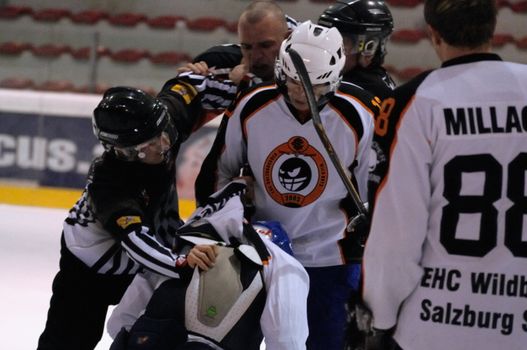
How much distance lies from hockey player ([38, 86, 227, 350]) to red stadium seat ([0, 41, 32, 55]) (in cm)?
496

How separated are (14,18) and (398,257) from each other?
24.3 ft

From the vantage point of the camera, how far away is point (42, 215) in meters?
6.20

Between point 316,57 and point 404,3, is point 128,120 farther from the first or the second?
point 404,3

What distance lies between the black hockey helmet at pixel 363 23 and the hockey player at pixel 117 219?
582 millimetres

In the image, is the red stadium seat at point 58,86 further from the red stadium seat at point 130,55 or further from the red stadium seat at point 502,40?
the red stadium seat at point 502,40

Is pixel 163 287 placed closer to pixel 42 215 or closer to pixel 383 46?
pixel 383 46

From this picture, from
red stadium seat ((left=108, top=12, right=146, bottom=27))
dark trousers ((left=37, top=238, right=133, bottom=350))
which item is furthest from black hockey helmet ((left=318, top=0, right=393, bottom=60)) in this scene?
red stadium seat ((left=108, top=12, right=146, bottom=27))

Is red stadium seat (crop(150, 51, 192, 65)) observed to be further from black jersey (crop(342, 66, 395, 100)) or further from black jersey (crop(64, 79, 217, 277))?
black jersey (crop(64, 79, 217, 277))

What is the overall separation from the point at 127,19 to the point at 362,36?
19.6 feet

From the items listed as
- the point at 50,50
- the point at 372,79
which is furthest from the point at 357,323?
the point at 50,50

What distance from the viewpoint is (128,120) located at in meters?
2.51

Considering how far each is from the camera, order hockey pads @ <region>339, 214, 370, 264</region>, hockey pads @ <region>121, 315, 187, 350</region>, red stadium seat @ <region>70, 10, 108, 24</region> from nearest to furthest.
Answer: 1. hockey pads @ <region>121, 315, 187, 350</region>
2. hockey pads @ <region>339, 214, 370, 264</region>
3. red stadium seat @ <region>70, 10, 108, 24</region>

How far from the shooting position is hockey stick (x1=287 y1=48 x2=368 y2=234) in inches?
89.0

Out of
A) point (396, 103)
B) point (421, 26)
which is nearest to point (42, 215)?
point (421, 26)
